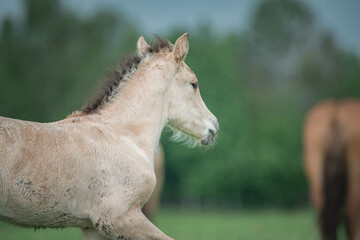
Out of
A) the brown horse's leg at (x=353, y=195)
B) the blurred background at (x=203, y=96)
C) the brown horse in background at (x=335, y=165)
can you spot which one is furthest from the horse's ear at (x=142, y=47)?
the blurred background at (x=203, y=96)

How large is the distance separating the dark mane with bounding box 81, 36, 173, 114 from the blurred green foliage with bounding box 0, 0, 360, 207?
24.4m

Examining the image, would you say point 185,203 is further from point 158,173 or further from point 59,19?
point 158,173

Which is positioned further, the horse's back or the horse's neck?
the horse's neck

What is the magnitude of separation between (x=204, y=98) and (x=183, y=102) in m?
27.9

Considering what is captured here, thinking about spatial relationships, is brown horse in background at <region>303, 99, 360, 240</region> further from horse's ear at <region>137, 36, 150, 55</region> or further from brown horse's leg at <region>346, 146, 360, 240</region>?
horse's ear at <region>137, 36, 150, 55</region>

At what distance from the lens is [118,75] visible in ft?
18.8

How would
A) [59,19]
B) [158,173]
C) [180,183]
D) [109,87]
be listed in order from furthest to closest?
[59,19]
[180,183]
[158,173]
[109,87]

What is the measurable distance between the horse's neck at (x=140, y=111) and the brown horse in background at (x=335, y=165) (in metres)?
5.59

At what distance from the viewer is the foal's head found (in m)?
5.84

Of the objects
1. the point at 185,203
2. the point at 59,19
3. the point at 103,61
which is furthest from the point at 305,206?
the point at 59,19

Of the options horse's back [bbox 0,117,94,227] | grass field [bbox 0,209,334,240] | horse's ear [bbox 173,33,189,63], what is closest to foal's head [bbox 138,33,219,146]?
horse's ear [bbox 173,33,189,63]

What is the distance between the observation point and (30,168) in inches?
174

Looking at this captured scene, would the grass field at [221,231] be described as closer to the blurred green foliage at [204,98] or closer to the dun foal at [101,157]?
the dun foal at [101,157]

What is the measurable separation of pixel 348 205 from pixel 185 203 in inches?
1048
